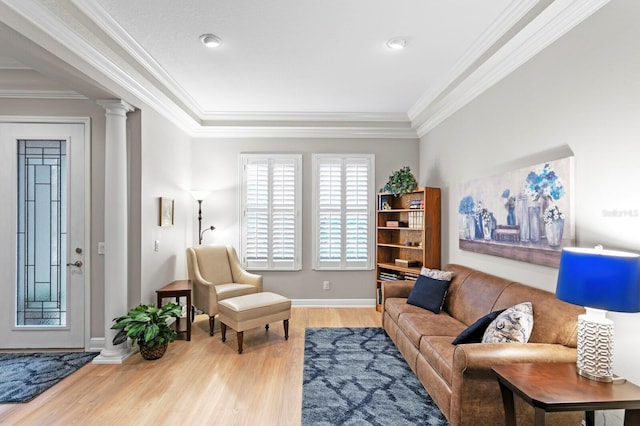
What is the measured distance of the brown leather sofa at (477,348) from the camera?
71.6 inches

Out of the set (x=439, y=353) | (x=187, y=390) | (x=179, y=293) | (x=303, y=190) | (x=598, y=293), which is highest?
(x=303, y=190)

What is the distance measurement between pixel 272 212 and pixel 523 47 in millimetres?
3601

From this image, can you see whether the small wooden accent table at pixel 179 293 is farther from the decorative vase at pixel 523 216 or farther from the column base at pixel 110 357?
the decorative vase at pixel 523 216

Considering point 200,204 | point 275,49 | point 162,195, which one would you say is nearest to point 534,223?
point 275,49

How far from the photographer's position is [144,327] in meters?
3.00

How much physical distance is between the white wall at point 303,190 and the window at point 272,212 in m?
0.11

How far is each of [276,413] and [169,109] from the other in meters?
3.51

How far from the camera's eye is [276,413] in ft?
7.58

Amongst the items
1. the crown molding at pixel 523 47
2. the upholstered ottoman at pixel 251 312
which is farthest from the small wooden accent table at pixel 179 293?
the crown molding at pixel 523 47

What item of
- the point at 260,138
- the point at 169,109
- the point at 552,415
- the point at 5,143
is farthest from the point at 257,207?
the point at 552,415

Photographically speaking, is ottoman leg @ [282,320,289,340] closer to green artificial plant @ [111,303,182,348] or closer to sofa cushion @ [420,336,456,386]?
green artificial plant @ [111,303,182,348]

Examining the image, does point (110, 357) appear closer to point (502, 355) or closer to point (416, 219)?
point (502, 355)

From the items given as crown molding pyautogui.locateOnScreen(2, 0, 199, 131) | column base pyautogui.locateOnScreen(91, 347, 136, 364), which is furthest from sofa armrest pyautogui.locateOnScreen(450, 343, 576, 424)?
crown molding pyautogui.locateOnScreen(2, 0, 199, 131)

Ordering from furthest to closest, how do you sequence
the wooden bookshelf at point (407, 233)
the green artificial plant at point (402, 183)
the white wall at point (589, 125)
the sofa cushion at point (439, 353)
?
the green artificial plant at point (402, 183), the wooden bookshelf at point (407, 233), the sofa cushion at point (439, 353), the white wall at point (589, 125)
